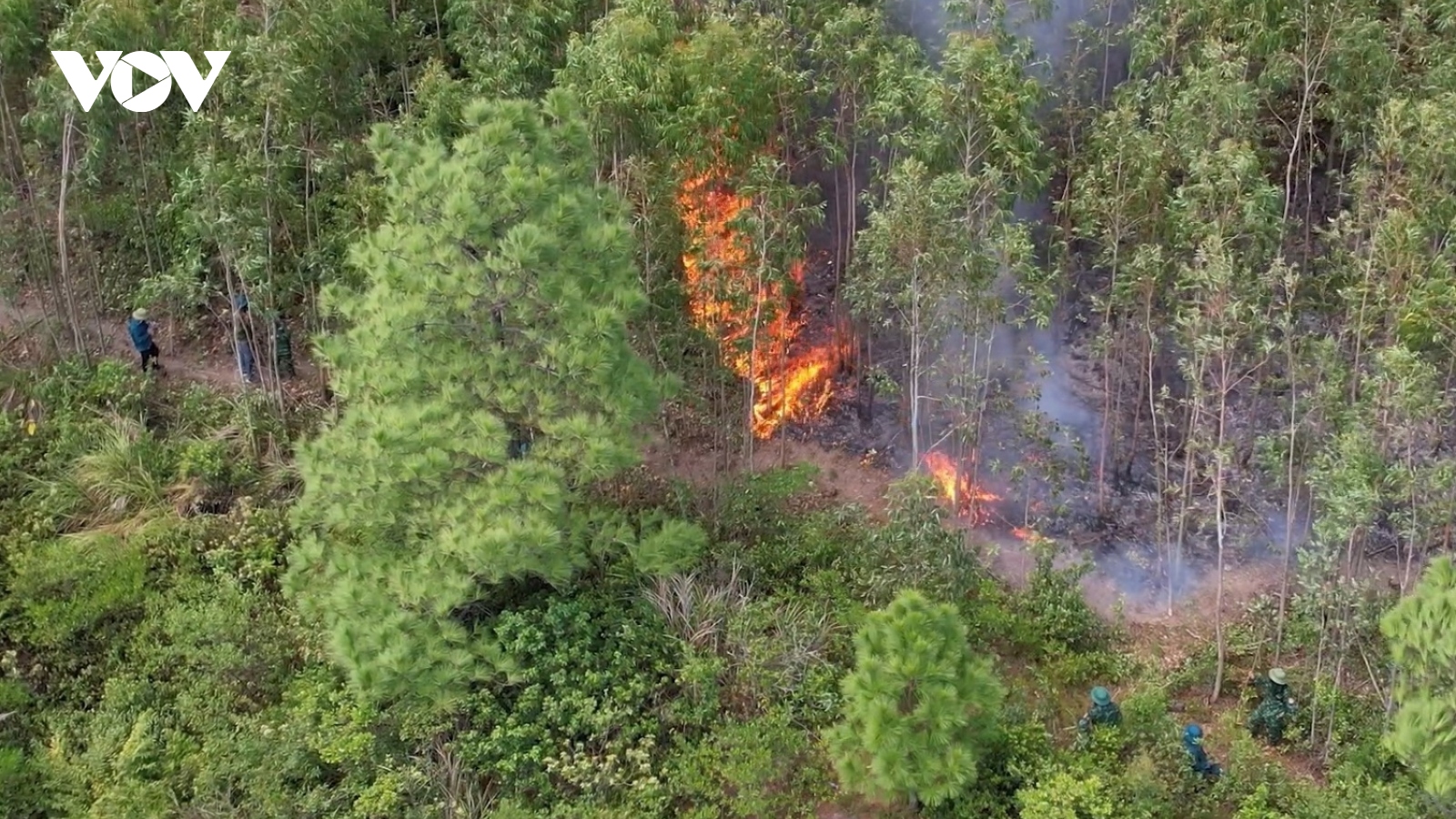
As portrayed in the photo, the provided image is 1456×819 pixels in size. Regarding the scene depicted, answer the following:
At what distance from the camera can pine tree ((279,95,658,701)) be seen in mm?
6637

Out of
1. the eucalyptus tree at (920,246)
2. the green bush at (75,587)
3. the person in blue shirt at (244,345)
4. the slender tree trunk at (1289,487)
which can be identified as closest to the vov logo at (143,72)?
the person in blue shirt at (244,345)

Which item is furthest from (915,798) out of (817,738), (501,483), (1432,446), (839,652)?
(1432,446)

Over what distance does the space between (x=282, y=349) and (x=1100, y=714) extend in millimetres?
9061

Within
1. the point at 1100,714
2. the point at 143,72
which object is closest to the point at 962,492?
the point at 1100,714

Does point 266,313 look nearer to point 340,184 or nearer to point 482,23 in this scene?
point 340,184

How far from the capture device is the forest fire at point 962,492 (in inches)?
395

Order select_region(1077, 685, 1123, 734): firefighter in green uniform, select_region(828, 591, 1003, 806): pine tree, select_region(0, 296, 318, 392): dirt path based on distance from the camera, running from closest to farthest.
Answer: select_region(828, 591, 1003, 806): pine tree
select_region(1077, 685, 1123, 734): firefighter in green uniform
select_region(0, 296, 318, 392): dirt path

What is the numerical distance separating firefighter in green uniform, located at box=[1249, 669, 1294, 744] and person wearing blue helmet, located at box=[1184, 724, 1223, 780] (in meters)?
0.86

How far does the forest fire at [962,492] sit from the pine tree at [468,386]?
4144 mm

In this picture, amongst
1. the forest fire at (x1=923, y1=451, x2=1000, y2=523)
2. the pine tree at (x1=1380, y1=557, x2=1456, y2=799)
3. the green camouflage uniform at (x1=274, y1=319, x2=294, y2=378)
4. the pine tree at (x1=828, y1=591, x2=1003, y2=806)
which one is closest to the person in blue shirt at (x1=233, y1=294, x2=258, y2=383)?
the green camouflage uniform at (x1=274, y1=319, x2=294, y2=378)

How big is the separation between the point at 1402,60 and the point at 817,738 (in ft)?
25.9

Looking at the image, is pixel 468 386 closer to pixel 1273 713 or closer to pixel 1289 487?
pixel 1289 487

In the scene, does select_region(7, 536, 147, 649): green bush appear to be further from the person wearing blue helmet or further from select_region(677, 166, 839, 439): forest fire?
the person wearing blue helmet

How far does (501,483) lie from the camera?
6770 millimetres
